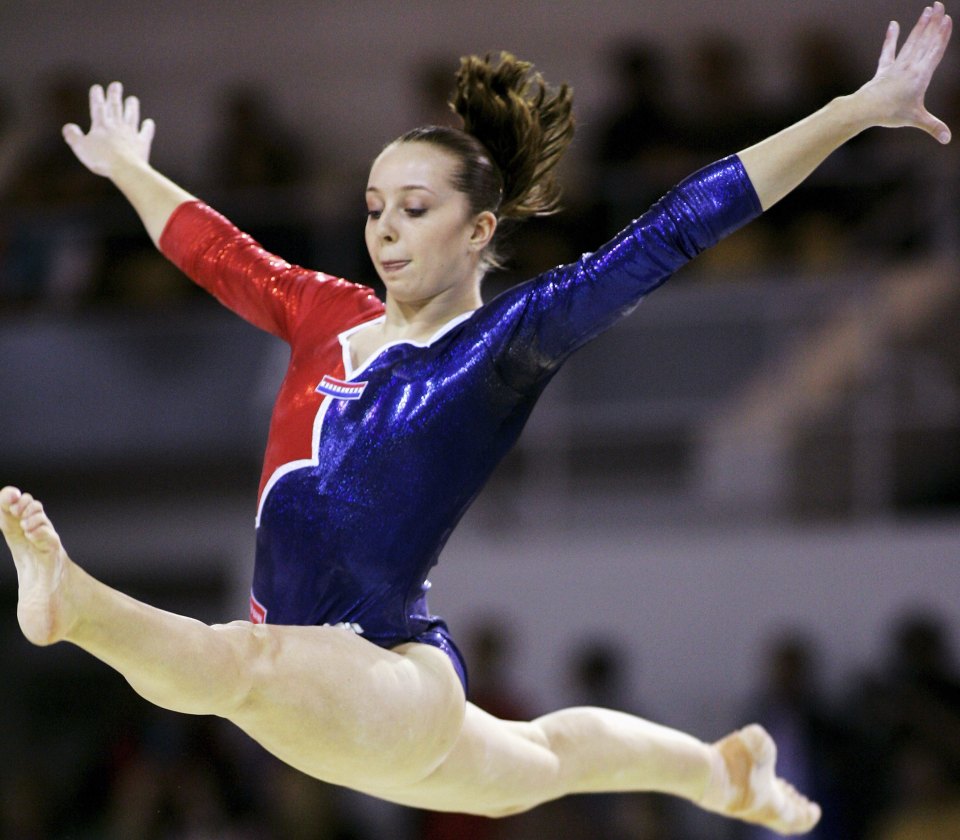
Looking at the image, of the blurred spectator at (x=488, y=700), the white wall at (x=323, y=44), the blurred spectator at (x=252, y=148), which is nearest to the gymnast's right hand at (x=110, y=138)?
the blurred spectator at (x=488, y=700)

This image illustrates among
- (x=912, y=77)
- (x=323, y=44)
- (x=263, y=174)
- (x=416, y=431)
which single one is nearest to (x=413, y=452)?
(x=416, y=431)

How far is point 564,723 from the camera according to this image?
3148 mm

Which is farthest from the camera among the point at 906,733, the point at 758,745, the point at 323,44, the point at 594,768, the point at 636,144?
the point at 323,44

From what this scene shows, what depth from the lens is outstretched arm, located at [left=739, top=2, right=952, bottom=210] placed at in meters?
2.59

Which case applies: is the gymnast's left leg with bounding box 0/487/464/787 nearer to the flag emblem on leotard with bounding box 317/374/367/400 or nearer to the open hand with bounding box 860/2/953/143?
the flag emblem on leotard with bounding box 317/374/367/400

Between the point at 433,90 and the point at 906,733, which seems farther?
the point at 433,90

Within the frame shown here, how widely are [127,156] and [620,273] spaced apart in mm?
1320

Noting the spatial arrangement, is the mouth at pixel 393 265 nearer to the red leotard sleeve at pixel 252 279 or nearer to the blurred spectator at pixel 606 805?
the red leotard sleeve at pixel 252 279

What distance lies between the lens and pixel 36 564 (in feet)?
7.30

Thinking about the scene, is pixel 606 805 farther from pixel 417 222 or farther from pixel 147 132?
pixel 417 222

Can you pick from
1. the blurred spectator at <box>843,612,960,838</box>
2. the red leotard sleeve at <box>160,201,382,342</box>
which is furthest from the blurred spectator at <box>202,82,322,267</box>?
the red leotard sleeve at <box>160,201,382,342</box>

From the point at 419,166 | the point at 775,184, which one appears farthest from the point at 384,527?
the point at 775,184

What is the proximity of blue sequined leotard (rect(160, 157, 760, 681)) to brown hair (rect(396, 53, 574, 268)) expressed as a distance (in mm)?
305

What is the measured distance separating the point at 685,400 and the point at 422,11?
3.14m
